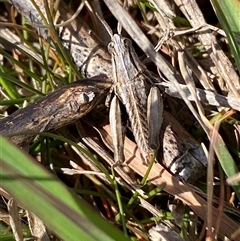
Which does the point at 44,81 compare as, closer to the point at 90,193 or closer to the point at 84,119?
the point at 84,119

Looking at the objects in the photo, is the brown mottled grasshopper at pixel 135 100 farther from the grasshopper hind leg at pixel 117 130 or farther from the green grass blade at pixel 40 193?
the green grass blade at pixel 40 193

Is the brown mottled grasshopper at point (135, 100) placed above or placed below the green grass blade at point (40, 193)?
below

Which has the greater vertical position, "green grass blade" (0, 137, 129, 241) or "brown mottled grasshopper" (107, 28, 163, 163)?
"green grass blade" (0, 137, 129, 241)

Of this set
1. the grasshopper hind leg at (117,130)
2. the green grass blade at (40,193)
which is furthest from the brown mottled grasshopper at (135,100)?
the green grass blade at (40,193)

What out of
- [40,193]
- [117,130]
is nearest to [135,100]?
[117,130]

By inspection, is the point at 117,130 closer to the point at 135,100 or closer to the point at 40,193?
the point at 135,100

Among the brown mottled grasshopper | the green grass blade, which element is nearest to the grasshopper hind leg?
the brown mottled grasshopper

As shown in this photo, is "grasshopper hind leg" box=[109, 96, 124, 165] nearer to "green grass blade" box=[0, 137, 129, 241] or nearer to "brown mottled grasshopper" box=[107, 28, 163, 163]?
"brown mottled grasshopper" box=[107, 28, 163, 163]

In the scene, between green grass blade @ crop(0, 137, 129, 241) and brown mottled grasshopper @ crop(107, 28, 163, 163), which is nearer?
green grass blade @ crop(0, 137, 129, 241)

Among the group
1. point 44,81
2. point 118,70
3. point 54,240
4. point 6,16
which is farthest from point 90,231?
point 6,16
